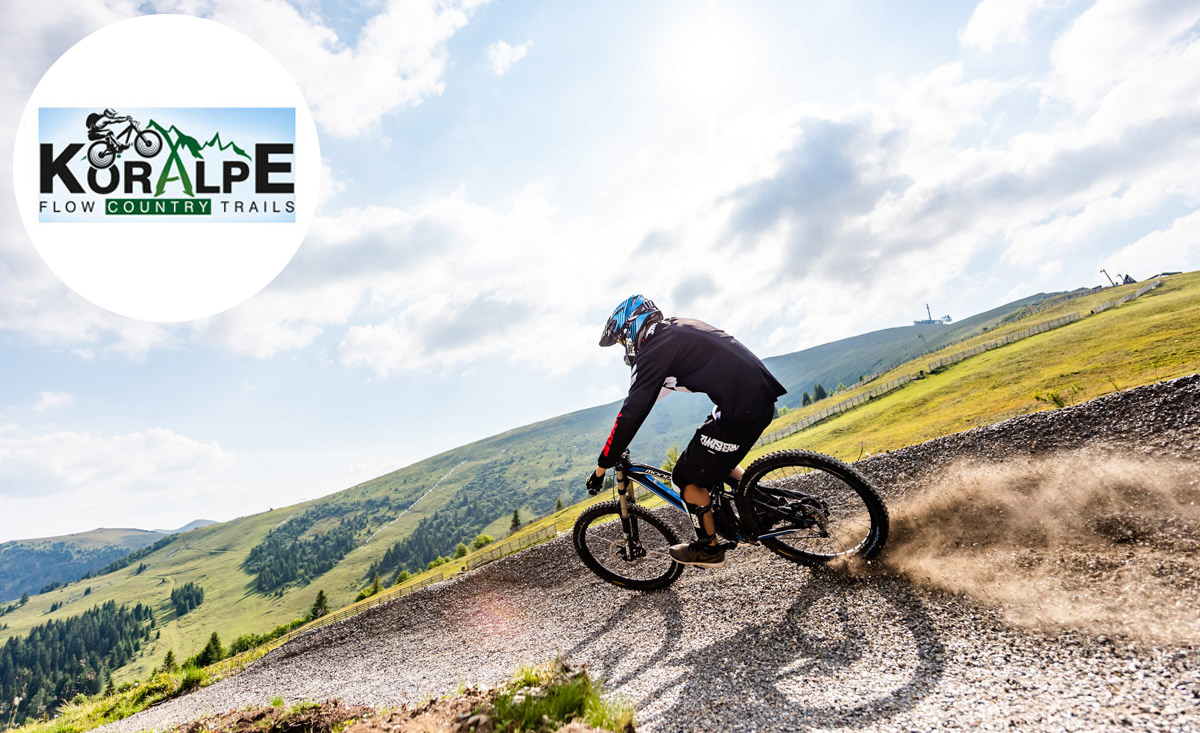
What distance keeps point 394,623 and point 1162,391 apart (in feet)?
52.6

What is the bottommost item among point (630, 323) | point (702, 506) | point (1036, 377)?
point (1036, 377)

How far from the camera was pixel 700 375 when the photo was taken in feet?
21.1

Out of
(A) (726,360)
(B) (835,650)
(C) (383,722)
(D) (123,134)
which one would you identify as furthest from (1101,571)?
(D) (123,134)

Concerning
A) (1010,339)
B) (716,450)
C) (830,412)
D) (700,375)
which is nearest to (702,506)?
(716,450)

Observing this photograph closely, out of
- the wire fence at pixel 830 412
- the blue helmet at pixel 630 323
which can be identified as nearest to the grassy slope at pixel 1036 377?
the wire fence at pixel 830 412

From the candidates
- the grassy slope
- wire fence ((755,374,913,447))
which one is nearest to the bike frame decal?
the grassy slope

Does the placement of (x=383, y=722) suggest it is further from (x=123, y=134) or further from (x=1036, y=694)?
(x=123, y=134)

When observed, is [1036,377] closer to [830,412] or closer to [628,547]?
[628,547]

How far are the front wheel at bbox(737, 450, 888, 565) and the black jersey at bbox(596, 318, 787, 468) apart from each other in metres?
0.88

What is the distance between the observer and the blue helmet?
6.96 m

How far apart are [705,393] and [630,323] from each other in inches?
62.4

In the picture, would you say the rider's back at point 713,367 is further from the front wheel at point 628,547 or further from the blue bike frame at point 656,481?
the front wheel at point 628,547

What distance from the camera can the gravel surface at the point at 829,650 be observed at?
3.81 metres

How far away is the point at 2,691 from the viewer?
167125 mm
